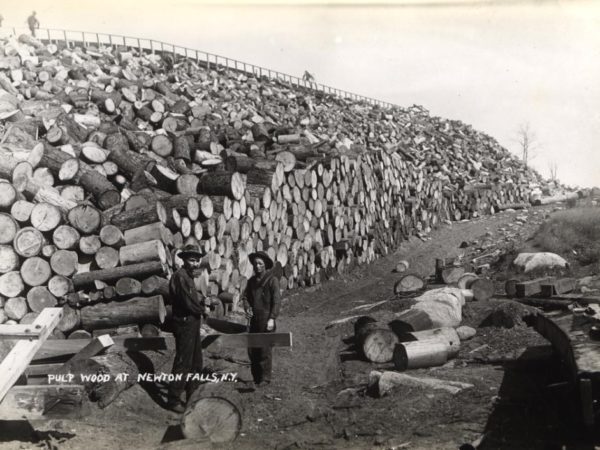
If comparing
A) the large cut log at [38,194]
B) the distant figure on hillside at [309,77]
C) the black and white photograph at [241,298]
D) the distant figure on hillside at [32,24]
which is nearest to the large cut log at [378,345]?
the black and white photograph at [241,298]

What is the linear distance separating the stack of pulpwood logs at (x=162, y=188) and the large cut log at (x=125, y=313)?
0.7 inches

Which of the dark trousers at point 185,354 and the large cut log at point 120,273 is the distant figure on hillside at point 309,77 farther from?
the dark trousers at point 185,354

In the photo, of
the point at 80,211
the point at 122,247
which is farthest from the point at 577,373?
the point at 80,211

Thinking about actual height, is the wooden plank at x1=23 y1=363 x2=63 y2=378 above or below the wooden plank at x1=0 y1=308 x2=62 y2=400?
below

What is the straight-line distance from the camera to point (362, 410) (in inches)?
225

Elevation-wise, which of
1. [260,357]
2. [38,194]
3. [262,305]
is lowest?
[260,357]

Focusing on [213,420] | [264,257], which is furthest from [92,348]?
[264,257]

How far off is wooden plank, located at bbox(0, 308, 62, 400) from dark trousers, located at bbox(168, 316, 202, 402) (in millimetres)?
1770

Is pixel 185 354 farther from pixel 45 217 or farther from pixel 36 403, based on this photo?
pixel 45 217

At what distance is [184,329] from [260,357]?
1.09m

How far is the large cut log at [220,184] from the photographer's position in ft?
32.2

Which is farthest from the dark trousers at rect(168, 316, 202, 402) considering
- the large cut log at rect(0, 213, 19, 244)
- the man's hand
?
the large cut log at rect(0, 213, 19, 244)

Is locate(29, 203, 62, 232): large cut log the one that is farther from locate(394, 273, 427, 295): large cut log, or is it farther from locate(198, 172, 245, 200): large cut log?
locate(394, 273, 427, 295): large cut log

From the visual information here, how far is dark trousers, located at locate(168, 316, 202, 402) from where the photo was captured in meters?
6.08
